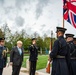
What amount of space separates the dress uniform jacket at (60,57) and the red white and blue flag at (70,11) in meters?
6.12

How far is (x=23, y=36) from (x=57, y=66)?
7355 centimetres

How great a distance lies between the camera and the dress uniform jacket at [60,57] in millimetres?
8992

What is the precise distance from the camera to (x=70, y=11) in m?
15.8

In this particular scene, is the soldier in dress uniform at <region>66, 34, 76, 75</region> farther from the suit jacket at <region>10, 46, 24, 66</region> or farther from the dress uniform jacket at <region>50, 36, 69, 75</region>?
the suit jacket at <region>10, 46, 24, 66</region>

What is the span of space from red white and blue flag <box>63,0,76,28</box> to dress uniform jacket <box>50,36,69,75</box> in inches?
241

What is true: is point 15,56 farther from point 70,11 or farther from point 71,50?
point 70,11

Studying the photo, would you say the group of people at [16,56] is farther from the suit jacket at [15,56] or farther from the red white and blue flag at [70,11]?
the red white and blue flag at [70,11]

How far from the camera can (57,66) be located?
29.8 ft

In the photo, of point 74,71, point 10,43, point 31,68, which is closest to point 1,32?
point 10,43

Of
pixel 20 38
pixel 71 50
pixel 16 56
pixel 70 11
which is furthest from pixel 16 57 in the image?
pixel 20 38

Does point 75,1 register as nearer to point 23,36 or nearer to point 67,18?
point 67,18

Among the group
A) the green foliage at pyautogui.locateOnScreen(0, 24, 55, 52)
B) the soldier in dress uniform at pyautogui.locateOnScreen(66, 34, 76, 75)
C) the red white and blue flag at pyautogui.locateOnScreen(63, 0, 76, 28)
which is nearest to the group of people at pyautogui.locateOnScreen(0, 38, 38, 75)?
the red white and blue flag at pyautogui.locateOnScreen(63, 0, 76, 28)

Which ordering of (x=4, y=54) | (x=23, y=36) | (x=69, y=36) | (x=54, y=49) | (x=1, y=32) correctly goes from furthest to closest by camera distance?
(x=23, y=36) → (x=1, y=32) → (x=4, y=54) → (x=69, y=36) → (x=54, y=49)

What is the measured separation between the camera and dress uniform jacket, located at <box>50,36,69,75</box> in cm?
899
